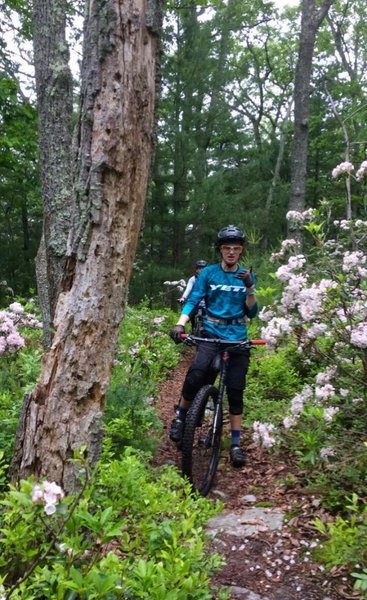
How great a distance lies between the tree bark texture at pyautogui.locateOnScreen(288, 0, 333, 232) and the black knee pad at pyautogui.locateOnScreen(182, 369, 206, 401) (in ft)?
24.7

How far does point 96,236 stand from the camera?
2852 mm

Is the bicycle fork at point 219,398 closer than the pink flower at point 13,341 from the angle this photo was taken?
Yes

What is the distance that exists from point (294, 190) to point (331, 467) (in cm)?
825

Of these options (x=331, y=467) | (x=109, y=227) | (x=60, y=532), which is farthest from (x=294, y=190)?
(x=60, y=532)

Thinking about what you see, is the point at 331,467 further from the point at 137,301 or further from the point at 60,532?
the point at 137,301

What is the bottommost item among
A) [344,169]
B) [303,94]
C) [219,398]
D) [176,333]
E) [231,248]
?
[219,398]

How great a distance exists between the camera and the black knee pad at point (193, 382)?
447 cm

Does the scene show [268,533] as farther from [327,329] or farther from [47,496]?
[47,496]

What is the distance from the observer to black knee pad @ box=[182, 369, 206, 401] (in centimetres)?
447

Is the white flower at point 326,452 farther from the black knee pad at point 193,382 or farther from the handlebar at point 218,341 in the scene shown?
the black knee pad at point 193,382

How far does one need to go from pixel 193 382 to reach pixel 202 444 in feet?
2.61

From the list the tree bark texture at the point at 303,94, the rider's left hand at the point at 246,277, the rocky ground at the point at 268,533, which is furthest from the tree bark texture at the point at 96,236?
the tree bark texture at the point at 303,94

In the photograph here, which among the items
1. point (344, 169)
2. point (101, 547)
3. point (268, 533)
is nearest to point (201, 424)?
point (268, 533)

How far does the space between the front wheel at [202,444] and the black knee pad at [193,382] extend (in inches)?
4.0
